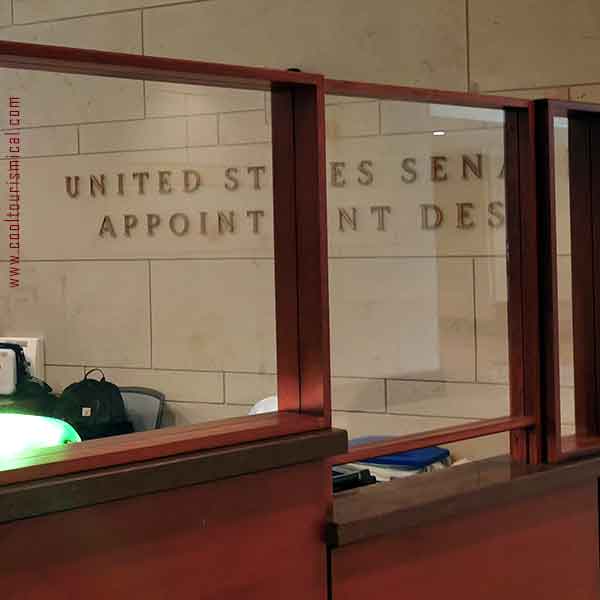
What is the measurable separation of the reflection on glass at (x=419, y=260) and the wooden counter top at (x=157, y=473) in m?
0.27

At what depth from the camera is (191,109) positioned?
2.01m

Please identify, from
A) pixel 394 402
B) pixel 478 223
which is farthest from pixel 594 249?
pixel 394 402

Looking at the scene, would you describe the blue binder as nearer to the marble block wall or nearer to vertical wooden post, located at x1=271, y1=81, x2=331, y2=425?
the marble block wall

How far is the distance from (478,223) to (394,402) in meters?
0.49

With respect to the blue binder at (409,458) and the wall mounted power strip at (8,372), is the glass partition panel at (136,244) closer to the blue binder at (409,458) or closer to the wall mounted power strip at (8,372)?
the wall mounted power strip at (8,372)

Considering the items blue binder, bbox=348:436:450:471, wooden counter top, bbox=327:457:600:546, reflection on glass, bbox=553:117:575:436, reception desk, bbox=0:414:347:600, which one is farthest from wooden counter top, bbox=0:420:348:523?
reflection on glass, bbox=553:117:575:436

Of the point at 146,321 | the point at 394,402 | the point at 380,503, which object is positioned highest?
the point at 146,321

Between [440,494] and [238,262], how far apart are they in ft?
2.98

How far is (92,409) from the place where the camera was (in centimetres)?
195

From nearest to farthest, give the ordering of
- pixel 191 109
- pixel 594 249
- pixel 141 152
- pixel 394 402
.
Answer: pixel 191 109 → pixel 394 402 → pixel 594 249 → pixel 141 152

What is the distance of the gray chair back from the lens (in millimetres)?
1908

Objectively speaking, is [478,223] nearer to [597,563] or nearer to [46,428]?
[597,563]

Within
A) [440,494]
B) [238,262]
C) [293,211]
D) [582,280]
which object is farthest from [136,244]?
[582,280]

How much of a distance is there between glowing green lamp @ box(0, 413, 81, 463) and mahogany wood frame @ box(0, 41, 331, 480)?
138 mm
